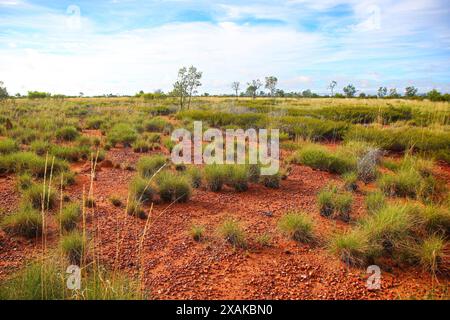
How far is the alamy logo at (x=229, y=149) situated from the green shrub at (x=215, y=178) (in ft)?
2.39

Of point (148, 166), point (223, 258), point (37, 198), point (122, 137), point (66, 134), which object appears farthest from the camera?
point (66, 134)

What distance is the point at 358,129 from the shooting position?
11977 millimetres

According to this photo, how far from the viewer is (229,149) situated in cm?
957

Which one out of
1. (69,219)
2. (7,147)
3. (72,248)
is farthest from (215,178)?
(7,147)

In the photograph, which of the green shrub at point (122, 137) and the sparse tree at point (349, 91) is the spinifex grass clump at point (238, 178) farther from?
the sparse tree at point (349, 91)

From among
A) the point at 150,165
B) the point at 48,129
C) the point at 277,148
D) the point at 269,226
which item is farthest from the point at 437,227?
the point at 48,129

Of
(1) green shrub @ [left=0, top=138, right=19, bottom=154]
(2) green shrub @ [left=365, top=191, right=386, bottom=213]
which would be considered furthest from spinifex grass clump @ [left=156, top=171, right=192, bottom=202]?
(1) green shrub @ [left=0, top=138, right=19, bottom=154]

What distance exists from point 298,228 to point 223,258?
1169 mm

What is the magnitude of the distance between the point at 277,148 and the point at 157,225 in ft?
21.0

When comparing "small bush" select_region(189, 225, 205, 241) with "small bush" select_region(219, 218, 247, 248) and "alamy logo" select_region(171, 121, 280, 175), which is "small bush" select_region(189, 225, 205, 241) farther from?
"alamy logo" select_region(171, 121, 280, 175)

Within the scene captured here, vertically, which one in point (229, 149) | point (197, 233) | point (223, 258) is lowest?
point (223, 258)

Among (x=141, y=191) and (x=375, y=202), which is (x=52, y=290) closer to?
(x=141, y=191)

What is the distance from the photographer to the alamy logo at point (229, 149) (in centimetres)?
807
